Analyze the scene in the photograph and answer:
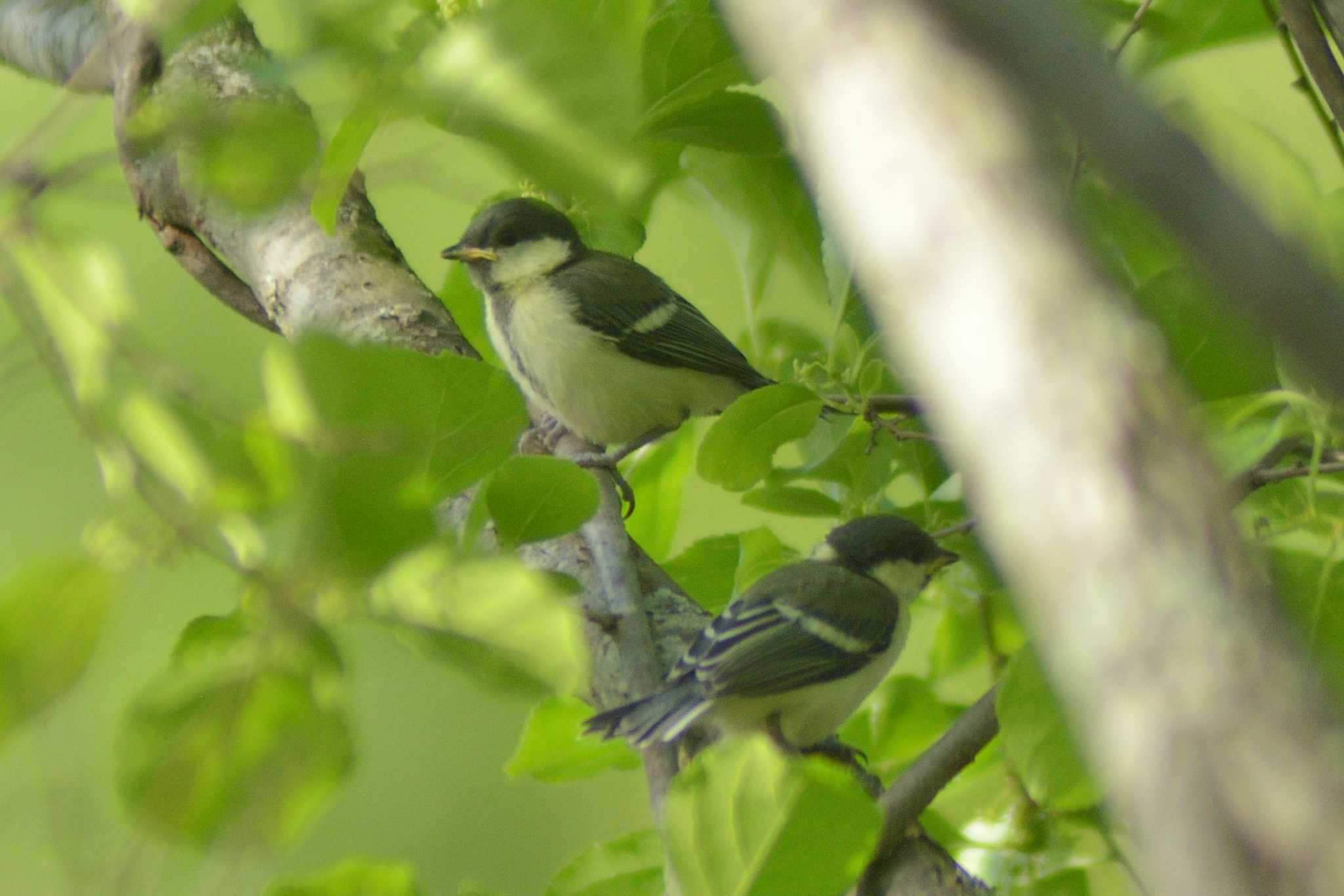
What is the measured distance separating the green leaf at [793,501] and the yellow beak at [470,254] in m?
0.73

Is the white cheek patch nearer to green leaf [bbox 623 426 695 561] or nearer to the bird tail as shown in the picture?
green leaf [bbox 623 426 695 561]

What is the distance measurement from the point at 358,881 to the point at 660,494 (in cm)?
53

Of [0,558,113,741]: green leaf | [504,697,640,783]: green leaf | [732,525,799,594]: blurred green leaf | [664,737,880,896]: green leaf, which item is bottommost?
[504,697,640,783]: green leaf

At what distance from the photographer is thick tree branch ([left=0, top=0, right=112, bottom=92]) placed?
43.6 inches

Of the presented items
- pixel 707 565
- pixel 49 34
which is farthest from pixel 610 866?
pixel 49 34

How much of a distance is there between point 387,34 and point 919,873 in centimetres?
48

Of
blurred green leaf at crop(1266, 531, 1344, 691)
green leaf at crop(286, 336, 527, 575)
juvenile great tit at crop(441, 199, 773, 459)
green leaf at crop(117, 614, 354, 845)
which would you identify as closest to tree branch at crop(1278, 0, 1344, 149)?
blurred green leaf at crop(1266, 531, 1344, 691)

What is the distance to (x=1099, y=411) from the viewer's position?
0.54 feet

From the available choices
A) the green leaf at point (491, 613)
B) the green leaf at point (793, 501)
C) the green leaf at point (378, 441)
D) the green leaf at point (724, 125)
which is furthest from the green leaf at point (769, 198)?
the green leaf at point (491, 613)

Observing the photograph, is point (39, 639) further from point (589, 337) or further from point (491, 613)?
point (589, 337)

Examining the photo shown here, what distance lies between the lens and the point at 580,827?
1.54m

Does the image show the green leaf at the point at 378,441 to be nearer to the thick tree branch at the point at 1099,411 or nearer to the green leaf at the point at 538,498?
the green leaf at the point at 538,498

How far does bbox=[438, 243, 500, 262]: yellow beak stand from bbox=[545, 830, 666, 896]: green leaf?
96 centimetres

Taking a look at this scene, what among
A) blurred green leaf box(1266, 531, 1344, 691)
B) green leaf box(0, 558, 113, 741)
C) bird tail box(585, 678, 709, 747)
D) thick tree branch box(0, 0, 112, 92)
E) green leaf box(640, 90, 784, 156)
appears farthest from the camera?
thick tree branch box(0, 0, 112, 92)
